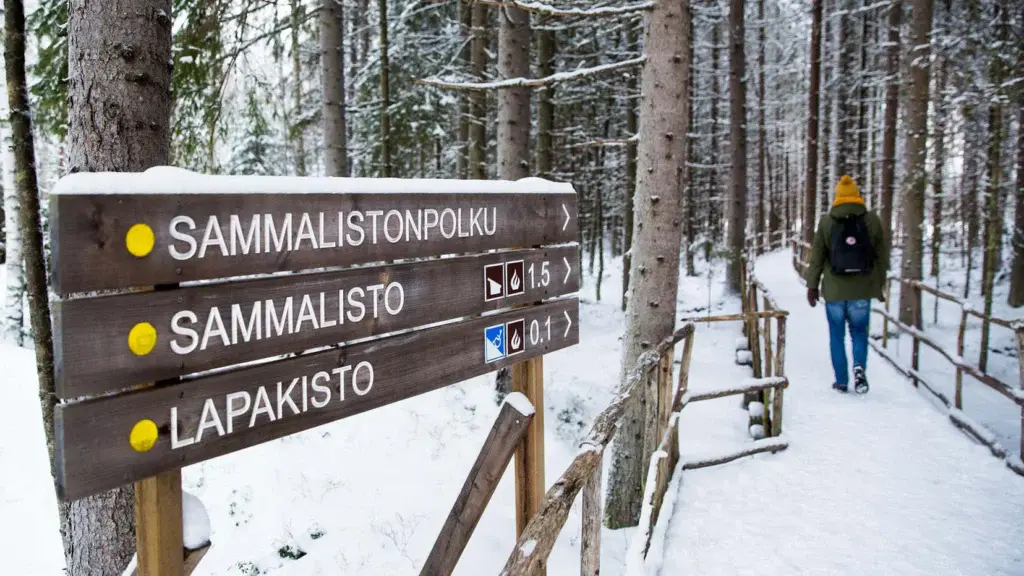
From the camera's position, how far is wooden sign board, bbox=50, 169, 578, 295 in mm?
1504

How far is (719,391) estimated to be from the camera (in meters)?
5.29

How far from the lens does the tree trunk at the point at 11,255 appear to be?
328 inches

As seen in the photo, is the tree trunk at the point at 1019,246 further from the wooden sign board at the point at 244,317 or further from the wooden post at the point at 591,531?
the wooden sign board at the point at 244,317

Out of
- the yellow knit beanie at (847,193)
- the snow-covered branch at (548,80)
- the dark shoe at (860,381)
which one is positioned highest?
the snow-covered branch at (548,80)

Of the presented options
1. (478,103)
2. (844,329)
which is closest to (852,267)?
(844,329)

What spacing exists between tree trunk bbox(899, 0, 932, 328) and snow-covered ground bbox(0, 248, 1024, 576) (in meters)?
3.88

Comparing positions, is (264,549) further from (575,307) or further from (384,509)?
(575,307)

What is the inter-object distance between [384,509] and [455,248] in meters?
3.83

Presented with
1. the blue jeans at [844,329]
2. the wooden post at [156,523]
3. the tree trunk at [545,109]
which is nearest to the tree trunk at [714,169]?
the tree trunk at [545,109]

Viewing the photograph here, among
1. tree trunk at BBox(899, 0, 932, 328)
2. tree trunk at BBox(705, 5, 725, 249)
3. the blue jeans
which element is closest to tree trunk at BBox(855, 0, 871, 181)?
tree trunk at BBox(705, 5, 725, 249)

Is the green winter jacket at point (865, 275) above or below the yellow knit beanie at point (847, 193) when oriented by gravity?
below

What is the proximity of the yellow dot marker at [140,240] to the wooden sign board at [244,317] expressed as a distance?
0.36ft

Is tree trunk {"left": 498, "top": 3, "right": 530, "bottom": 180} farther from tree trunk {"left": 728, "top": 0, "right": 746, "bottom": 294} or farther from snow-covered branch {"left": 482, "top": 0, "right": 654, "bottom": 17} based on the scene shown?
tree trunk {"left": 728, "top": 0, "right": 746, "bottom": 294}

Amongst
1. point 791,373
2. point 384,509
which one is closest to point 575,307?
point 384,509
